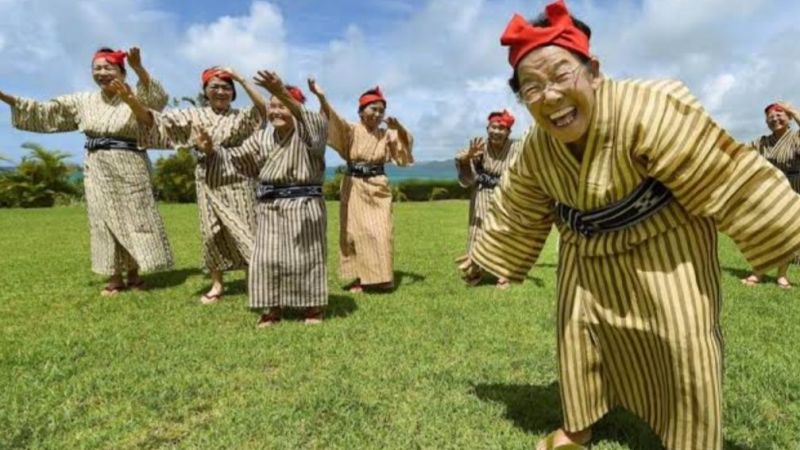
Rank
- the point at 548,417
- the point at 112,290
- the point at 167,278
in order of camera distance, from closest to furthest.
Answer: the point at 548,417 < the point at 112,290 < the point at 167,278

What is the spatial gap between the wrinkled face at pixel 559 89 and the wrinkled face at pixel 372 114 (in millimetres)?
4877

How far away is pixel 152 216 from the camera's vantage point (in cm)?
730

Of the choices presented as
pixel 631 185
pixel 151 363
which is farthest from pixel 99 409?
pixel 631 185

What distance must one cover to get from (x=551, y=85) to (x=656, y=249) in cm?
80

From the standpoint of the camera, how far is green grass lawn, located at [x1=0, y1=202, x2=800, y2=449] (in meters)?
3.51

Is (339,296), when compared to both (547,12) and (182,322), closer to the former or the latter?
(182,322)

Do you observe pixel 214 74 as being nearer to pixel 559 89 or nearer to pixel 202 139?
pixel 202 139

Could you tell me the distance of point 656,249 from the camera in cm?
279

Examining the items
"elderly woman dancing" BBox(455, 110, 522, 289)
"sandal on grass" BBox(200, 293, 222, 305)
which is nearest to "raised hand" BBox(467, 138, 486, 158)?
"elderly woman dancing" BBox(455, 110, 522, 289)

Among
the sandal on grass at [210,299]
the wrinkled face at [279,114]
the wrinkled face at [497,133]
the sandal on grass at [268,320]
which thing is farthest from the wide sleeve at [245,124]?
the wrinkled face at [497,133]

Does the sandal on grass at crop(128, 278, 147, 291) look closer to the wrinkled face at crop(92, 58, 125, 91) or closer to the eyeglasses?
the wrinkled face at crop(92, 58, 125, 91)

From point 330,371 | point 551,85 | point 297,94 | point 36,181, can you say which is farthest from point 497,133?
point 36,181

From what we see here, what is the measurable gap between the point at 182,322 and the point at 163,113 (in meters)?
1.95

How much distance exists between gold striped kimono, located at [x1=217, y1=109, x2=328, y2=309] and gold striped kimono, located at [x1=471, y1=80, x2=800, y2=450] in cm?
281
